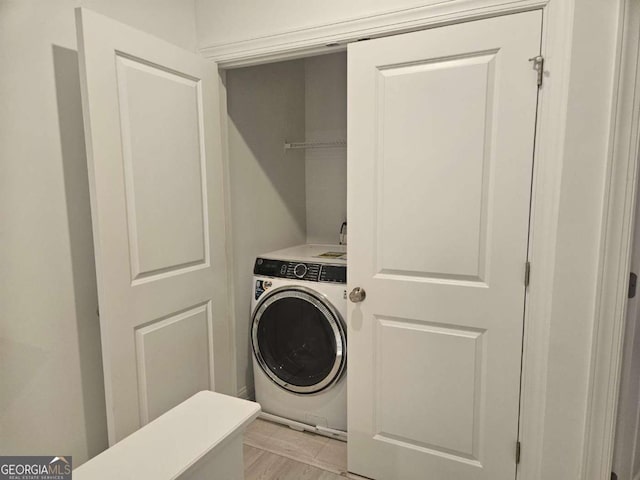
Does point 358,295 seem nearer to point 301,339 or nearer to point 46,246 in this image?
point 301,339

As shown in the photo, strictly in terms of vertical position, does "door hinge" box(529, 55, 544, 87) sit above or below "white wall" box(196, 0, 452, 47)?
below

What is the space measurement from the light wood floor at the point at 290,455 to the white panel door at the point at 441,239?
0.98ft

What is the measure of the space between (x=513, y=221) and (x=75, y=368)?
70.2 inches

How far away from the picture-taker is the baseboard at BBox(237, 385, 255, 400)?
250 cm

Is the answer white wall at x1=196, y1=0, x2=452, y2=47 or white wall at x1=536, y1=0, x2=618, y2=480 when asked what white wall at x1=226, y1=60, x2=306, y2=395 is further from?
white wall at x1=536, y1=0, x2=618, y2=480

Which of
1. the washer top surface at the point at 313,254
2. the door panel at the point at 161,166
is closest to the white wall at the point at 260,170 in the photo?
the washer top surface at the point at 313,254

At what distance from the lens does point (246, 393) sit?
2551mm

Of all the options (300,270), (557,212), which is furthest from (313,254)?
(557,212)

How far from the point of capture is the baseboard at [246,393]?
250cm

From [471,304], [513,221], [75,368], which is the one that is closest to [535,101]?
[513,221]

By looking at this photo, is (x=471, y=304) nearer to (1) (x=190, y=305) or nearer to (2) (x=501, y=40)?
(2) (x=501, y=40)

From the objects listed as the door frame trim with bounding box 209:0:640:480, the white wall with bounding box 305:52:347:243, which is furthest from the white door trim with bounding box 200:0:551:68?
the white wall with bounding box 305:52:347:243

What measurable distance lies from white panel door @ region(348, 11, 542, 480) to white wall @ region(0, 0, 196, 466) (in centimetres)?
109

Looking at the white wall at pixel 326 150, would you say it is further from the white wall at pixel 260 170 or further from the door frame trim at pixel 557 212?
the door frame trim at pixel 557 212
